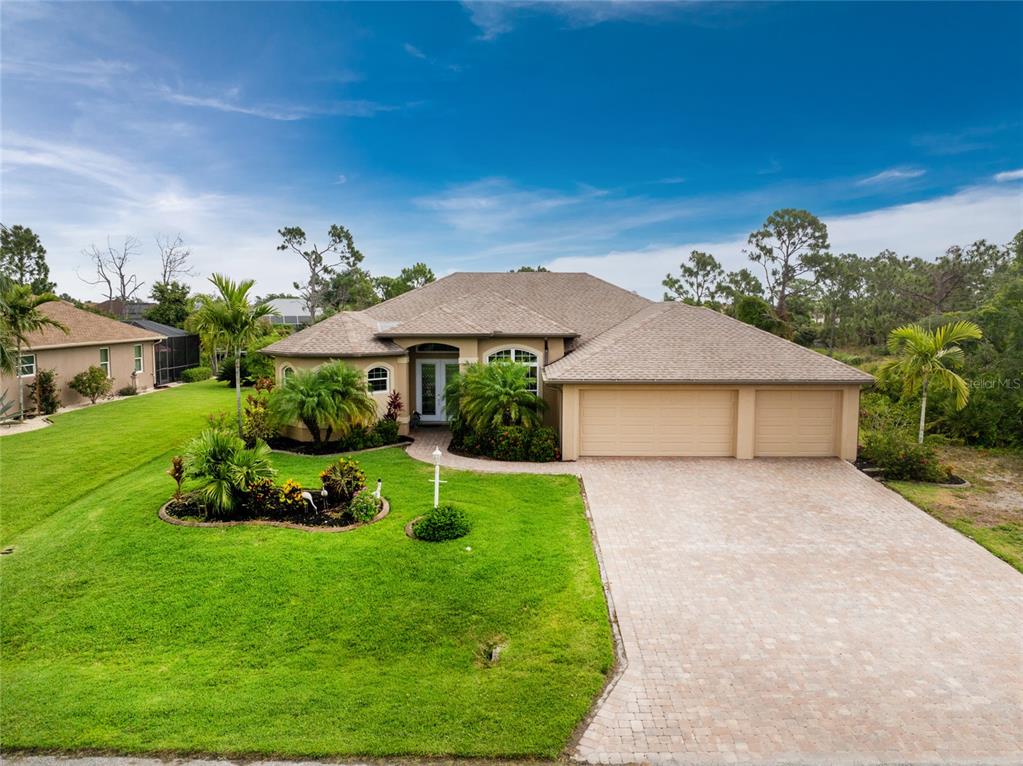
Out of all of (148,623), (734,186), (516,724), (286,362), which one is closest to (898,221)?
(734,186)

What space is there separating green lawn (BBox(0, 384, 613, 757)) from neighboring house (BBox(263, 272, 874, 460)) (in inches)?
184

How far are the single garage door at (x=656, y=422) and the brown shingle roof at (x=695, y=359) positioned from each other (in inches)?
23.5

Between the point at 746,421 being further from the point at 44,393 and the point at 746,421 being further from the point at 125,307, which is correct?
the point at 125,307

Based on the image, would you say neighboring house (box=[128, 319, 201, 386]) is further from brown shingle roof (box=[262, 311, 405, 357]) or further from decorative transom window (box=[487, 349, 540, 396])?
decorative transom window (box=[487, 349, 540, 396])

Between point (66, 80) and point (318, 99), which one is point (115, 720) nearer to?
point (66, 80)

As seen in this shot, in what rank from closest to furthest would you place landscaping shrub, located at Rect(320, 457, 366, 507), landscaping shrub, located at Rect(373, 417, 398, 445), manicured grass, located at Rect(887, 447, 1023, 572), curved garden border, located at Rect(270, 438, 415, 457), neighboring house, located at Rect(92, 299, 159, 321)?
manicured grass, located at Rect(887, 447, 1023, 572)
landscaping shrub, located at Rect(320, 457, 366, 507)
curved garden border, located at Rect(270, 438, 415, 457)
landscaping shrub, located at Rect(373, 417, 398, 445)
neighboring house, located at Rect(92, 299, 159, 321)

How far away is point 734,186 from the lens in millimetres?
26219

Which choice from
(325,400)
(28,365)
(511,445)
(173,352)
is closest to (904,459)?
(511,445)

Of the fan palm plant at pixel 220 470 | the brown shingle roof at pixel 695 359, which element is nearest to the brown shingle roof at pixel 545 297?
the brown shingle roof at pixel 695 359

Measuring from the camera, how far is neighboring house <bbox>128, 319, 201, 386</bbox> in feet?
104

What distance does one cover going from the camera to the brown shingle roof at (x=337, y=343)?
17.1 m

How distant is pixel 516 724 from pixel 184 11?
17260 mm

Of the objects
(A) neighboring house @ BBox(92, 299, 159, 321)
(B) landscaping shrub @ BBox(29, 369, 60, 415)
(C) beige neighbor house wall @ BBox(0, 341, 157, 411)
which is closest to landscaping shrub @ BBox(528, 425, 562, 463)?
(C) beige neighbor house wall @ BBox(0, 341, 157, 411)

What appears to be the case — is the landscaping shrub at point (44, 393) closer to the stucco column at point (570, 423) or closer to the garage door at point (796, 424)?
the stucco column at point (570, 423)
